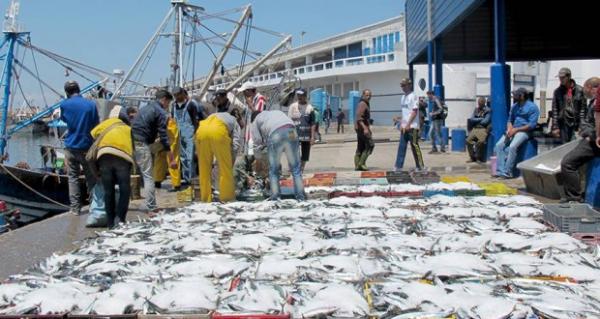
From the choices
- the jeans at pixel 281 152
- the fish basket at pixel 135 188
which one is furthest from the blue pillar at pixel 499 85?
the fish basket at pixel 135 188

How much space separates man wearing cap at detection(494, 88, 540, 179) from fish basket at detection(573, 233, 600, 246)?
16.6 ft

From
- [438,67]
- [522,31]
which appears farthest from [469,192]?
[522,31]

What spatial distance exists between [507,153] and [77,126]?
7.19 metres

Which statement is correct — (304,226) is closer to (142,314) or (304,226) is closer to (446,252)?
(446,252)

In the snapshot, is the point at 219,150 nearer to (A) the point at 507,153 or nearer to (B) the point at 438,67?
(A) the point at 507,153

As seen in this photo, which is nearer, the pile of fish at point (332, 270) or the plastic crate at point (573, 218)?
Answer: the pile of fish at point (332, 270)

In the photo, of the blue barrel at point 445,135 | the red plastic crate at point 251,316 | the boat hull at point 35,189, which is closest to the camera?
the red plastic crate at point 251,316

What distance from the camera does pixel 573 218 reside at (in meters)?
5.88

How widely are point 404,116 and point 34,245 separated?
23.7 ft

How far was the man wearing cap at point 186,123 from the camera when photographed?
431 inches

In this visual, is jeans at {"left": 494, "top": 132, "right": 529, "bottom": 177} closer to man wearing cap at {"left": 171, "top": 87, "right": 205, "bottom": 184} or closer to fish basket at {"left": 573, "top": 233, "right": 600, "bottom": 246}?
fish basket at {"left": 573, "top": 233, "right": 600, "bottom": 246}

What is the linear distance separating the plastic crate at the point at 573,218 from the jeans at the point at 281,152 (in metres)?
3.23

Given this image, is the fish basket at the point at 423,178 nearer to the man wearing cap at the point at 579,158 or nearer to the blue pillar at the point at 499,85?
the man wearing cap at the point at 579,158

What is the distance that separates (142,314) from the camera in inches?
150
